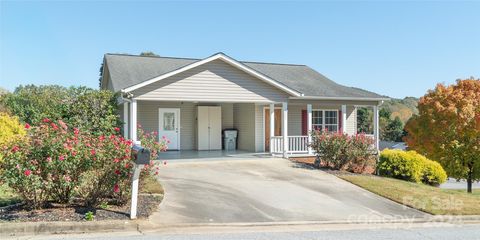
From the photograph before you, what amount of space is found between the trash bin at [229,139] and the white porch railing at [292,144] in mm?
3545

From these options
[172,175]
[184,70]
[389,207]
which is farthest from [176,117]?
[389,207]

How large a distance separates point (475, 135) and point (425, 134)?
2500 mm

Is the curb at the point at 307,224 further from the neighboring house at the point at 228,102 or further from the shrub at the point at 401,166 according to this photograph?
the neighboring house at the point at 228,102

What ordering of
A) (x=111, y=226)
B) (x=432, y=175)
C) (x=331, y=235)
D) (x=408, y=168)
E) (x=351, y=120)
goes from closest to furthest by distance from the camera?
(x=111, y=226) < (x=331, y=235) < (x=408, y=168) < (x=432, y=175) < (x=351, y=120)

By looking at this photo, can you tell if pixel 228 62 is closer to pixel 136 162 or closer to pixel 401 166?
pixel 401 166

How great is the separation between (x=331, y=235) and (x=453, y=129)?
17.8 m

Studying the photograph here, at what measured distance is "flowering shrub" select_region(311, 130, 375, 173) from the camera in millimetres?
15406

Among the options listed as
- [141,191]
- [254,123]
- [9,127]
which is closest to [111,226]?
[141,191]

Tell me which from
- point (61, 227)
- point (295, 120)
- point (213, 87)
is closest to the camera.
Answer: point (61, 227)

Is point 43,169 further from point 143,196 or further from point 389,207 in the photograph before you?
point 389,207

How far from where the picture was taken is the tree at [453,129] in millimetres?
22047

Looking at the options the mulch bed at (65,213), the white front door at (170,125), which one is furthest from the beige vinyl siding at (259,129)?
the mulch bed at (65,213)

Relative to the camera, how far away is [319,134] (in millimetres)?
16078

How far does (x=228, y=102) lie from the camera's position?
58.6 ft
